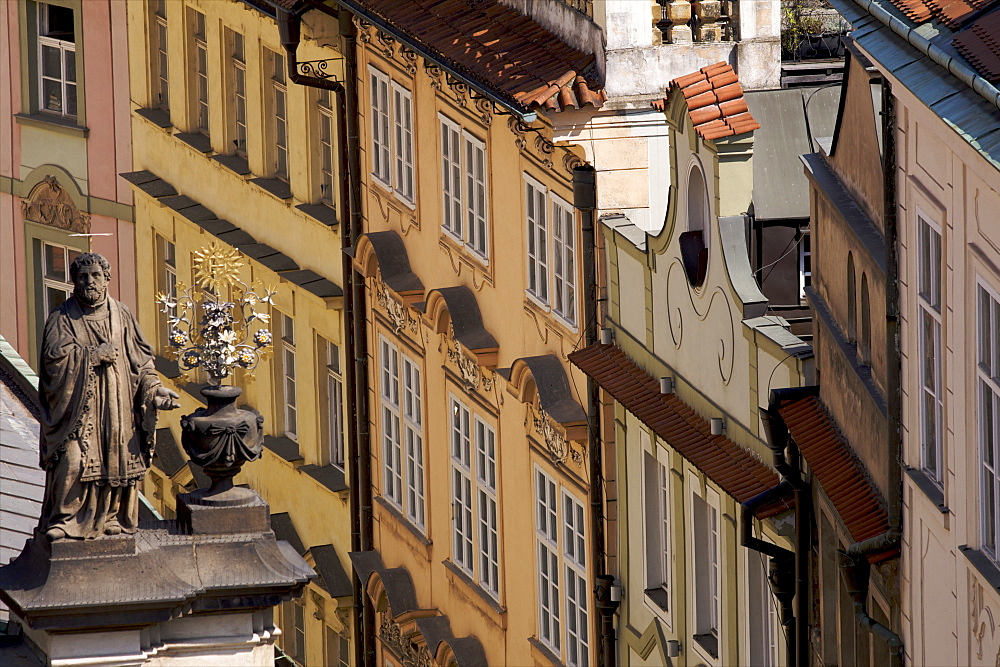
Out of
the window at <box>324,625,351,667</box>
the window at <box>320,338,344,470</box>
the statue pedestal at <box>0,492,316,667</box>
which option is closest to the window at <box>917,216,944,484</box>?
the statue pedestal at <box>0,492,316,667</box>

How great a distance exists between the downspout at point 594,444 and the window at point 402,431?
15.2 ft

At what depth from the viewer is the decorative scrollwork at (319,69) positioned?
28.7 meters

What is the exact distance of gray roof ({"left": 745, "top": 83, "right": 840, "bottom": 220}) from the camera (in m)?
21.9

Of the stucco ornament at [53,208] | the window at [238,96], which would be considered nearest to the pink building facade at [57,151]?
the stucco ornament at [53,208]

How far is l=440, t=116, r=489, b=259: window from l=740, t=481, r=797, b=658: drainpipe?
7.06 m

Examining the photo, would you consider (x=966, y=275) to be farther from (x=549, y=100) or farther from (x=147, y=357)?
(x=549, y=100)

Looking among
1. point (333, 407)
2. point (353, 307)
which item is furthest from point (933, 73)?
point (333, 407)

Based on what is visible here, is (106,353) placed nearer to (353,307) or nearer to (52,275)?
(353,307)

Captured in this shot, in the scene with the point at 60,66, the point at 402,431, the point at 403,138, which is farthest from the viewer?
the point at 60,66

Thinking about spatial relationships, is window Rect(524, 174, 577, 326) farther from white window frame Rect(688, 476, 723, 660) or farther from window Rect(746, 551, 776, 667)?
window Rect(746, 551, 776, 667)

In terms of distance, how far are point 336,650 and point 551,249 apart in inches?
314

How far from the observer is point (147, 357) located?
14805 millimetres

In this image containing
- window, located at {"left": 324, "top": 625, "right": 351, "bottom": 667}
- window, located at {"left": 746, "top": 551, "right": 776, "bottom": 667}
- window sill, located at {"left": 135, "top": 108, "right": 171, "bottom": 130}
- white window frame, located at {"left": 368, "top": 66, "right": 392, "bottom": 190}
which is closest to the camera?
window, located at {"left": 746, "top": 551, "right": 776, "bottom": 667}

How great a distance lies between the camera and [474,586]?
26.1 metres
